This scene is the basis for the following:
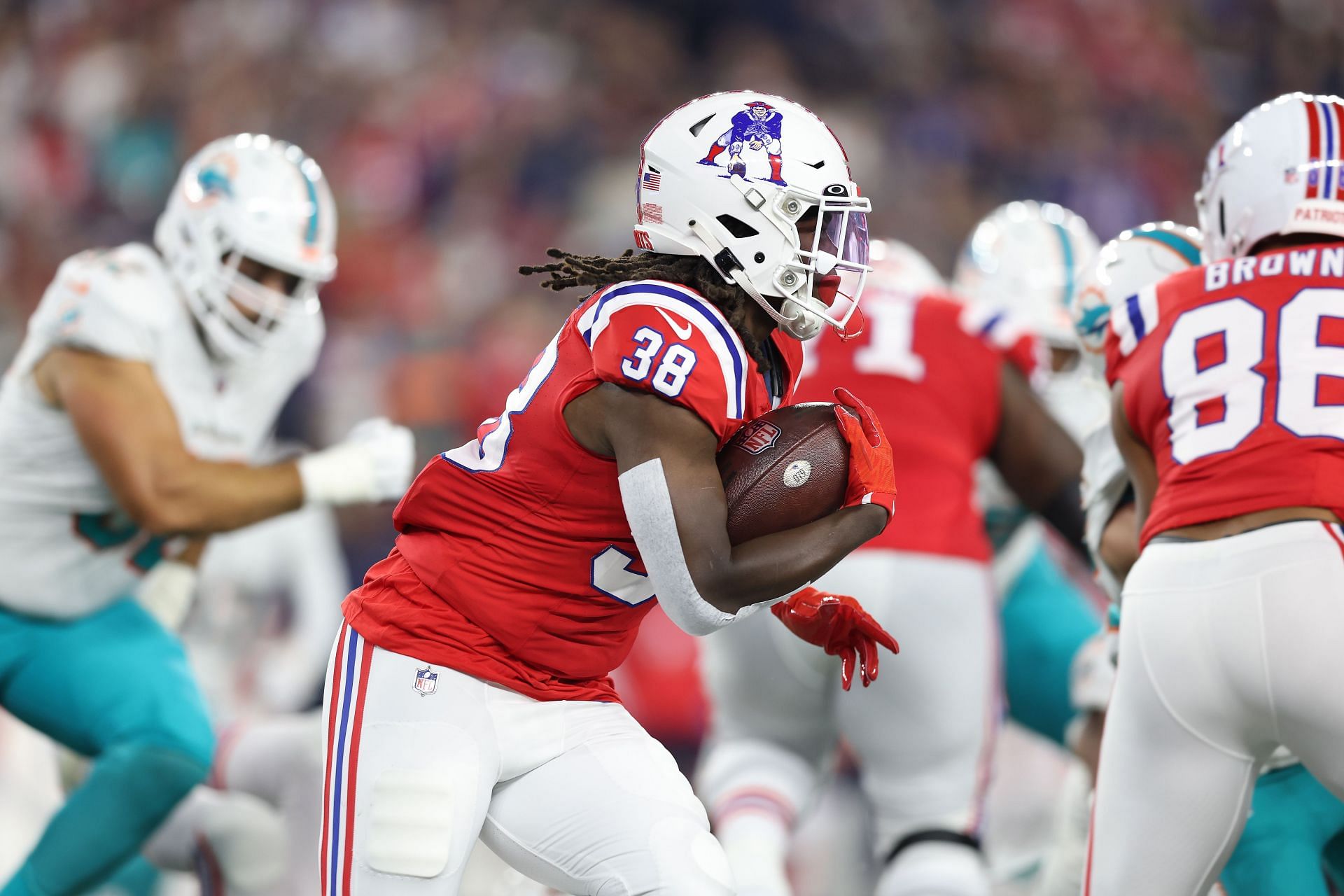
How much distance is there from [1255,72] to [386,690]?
9582 mm

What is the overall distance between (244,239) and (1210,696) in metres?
2.64

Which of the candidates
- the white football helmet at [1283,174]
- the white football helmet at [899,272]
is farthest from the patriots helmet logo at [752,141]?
the white football helmet at [899,272]

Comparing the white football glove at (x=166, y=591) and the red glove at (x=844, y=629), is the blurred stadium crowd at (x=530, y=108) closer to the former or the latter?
the white football glove at (x=166, y=591)

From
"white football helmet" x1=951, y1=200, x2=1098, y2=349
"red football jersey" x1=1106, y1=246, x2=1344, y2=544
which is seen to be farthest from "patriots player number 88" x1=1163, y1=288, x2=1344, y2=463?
"white football helmet" x1=951, y1=200, x2=1098, y2=349

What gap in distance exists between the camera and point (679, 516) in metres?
2.35

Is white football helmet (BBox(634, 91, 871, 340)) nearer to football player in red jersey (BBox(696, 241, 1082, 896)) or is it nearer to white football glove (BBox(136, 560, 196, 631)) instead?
football player in red jersey (BBox(696, 241, 1082, 896))

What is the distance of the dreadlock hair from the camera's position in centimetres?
259

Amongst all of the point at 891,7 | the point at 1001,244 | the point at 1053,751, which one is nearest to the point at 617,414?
the point at 1001,244

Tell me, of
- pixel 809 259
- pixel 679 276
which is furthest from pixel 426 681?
pixel 809 259

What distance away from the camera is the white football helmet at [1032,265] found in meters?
4.89

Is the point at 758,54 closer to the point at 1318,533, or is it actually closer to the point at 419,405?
the point at 419,405

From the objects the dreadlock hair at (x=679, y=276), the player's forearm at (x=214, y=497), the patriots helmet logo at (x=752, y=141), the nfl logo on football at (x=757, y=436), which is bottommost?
the player's forearm at (x=214, y=497)

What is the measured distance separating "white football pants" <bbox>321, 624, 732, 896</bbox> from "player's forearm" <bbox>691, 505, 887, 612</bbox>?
0.37 metres

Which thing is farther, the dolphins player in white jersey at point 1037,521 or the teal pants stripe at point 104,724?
the dolphins player in white jersey at point 1037,521
